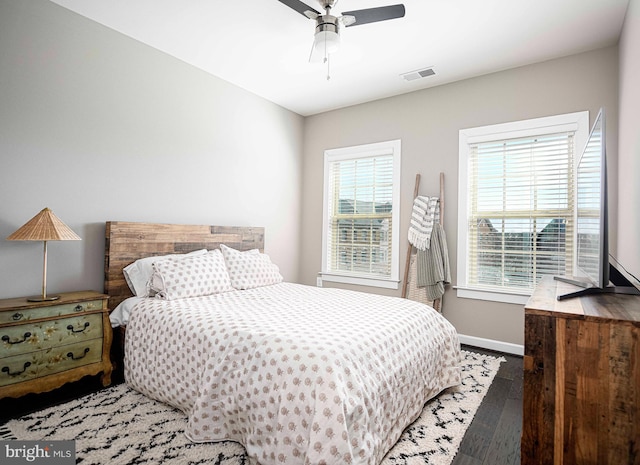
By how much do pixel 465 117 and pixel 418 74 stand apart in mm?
677

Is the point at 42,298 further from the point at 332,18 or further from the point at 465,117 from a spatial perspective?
the point at 465,117

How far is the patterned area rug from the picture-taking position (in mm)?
1757

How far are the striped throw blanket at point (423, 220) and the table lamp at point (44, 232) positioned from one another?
3115 millimetres

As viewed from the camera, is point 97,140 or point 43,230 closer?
point 43,230

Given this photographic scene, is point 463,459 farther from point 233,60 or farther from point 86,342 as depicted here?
point 233,60

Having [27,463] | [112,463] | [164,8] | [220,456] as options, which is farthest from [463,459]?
[164,8]

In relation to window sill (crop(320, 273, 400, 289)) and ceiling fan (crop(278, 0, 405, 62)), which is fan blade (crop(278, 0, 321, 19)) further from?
window sill (crop(320, 273, 400, 289))

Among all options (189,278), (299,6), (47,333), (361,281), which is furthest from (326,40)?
(361,281)

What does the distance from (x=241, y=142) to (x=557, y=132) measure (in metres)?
3.25

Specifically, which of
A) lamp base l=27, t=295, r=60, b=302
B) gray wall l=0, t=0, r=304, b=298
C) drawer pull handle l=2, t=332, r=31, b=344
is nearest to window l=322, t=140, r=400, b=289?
gray wall l=0, t=0, r=304, b=298

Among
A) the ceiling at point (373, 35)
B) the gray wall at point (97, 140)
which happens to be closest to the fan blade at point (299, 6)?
the ceiling at point (373, 35)

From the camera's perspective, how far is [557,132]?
3.18m

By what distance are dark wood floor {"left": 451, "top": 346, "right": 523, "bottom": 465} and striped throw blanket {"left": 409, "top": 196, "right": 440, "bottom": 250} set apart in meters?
1.47

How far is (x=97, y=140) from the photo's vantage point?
2.86 meters
